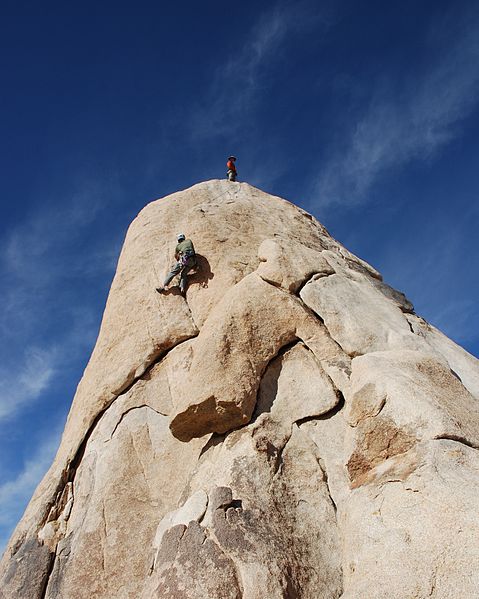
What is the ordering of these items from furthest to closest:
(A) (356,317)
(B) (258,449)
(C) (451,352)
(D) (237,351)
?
(C) (451,352)
(A) (356,317)
(D) (237,351)
(B) (258,449)

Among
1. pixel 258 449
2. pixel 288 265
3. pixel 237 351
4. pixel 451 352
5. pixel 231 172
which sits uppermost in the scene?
pixel 231 172

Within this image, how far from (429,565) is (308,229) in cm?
1066

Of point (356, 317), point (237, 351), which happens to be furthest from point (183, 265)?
point (356, 317)

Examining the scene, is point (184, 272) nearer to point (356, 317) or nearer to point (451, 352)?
point (356, 317)

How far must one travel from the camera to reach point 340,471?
8.57 metres

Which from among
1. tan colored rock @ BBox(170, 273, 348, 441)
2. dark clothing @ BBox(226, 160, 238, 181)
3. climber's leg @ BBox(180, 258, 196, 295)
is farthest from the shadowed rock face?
dark clothing @ BBox(226, 160, 238, 181)

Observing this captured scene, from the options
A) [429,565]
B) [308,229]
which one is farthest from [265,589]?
[308,229]

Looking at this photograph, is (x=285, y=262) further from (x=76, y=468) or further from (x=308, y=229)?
(x=76, y=468)

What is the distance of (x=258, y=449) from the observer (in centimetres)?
860

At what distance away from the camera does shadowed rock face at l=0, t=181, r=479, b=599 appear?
680 cm

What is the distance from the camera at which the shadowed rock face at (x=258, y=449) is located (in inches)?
268

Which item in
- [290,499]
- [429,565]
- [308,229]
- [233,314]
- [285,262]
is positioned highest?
[308,229]

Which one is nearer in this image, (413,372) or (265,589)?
(265,589)

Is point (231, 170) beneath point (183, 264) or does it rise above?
above
